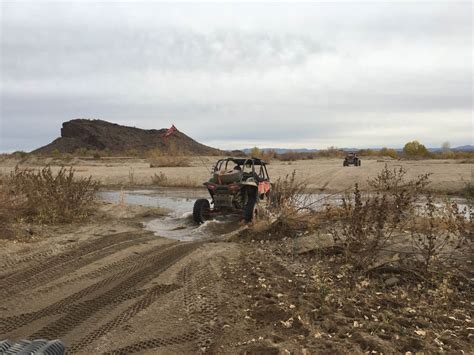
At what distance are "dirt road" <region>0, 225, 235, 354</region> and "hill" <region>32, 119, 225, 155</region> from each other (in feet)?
282

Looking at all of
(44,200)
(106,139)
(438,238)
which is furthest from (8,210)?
(106,139)

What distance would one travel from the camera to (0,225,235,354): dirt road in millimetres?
4379

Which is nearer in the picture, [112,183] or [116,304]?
Result: [116,304]

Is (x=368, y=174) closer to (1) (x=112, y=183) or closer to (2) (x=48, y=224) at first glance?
(1) (x=112, y=183)

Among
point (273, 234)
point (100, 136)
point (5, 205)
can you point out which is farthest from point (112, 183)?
point (100, 136)

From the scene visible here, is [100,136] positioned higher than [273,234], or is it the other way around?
[100,136]

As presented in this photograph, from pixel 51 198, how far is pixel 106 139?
91.9m

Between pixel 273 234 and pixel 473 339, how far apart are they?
520 centimetres

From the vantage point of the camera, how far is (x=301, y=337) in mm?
4211

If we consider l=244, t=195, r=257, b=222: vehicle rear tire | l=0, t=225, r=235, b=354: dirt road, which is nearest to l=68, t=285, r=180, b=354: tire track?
l=0, t=225, r=235, b=354: dirt road

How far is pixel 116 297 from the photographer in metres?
5.54

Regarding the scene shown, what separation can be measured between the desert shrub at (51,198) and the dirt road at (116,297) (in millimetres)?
3329

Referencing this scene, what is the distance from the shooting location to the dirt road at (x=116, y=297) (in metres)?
4.38

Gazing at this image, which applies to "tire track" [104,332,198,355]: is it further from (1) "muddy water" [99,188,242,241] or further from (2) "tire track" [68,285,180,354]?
(1) "muddy water" [99,188,242,241]
